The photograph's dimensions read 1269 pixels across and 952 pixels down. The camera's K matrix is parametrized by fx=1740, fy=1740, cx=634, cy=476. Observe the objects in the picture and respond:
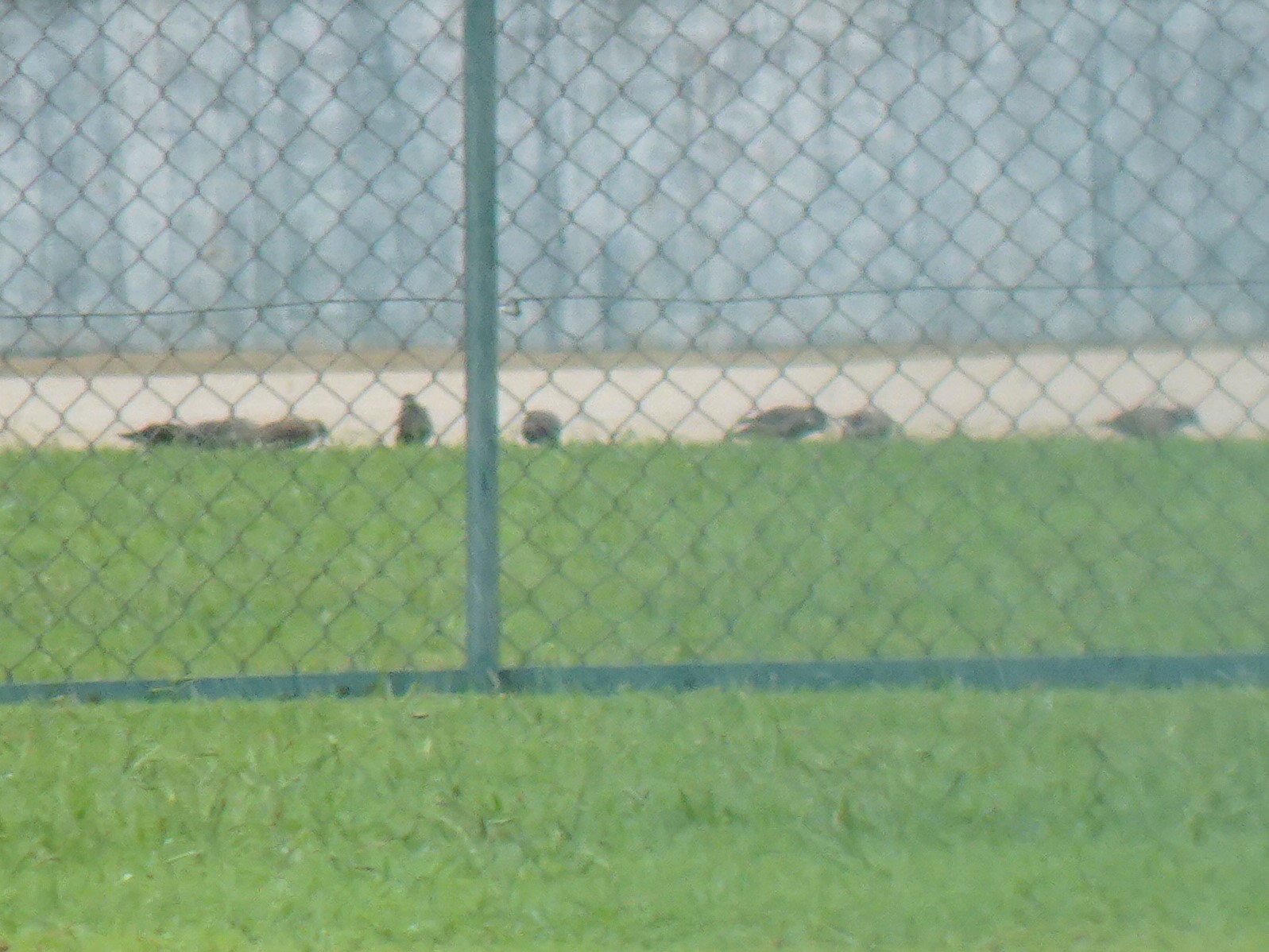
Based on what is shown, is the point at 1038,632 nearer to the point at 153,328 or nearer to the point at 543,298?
the point at 543,298

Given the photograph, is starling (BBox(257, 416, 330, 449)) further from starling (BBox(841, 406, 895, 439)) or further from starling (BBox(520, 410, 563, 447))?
starling (BBox(841, 406, 895, 439))

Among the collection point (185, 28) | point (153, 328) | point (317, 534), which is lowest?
point (317, 534)

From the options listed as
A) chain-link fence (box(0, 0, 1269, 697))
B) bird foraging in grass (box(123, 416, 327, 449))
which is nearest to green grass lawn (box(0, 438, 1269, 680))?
chain-link fence (box(0, 0, 1269, 697))

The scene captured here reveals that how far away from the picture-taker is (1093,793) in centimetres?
255

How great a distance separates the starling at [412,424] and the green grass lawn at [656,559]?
46 cm

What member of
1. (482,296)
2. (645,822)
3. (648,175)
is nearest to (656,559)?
(648,175)

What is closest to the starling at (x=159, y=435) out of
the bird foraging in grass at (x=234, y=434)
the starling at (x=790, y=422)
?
the bird foraging in grass at (x=234, y=434)

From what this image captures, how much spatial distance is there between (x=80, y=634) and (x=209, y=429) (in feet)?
7.30

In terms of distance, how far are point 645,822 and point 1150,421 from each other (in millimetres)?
3684

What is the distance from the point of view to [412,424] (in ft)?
18.5

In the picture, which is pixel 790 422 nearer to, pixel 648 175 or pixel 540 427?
pixel 540 427

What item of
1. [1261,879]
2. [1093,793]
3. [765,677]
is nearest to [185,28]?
[765,677]

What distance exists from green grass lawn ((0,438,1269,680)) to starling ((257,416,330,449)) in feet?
0.96

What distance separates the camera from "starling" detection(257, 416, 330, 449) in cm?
541
